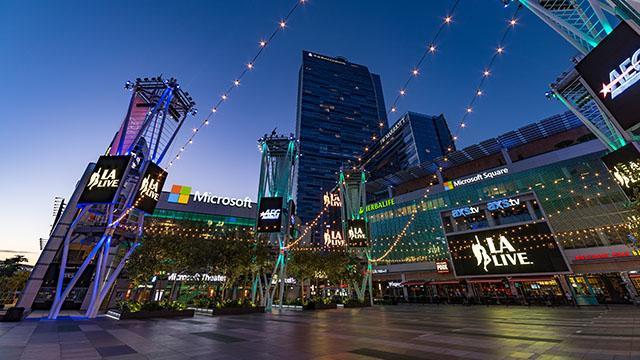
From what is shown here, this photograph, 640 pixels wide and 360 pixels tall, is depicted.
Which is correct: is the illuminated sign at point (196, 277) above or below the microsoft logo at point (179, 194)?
below

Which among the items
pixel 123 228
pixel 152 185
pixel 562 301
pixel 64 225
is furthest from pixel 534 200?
pixel 64 225

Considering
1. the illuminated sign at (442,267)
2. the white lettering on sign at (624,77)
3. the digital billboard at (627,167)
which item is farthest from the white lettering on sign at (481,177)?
the white lettering on sign at (624,77)

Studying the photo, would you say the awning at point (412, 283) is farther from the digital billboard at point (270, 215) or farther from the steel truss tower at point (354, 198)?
the digital billboard at point (270, 215)

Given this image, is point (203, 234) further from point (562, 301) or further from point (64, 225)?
point (562, 301)

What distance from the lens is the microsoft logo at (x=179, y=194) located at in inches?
1934

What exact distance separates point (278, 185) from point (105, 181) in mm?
14580

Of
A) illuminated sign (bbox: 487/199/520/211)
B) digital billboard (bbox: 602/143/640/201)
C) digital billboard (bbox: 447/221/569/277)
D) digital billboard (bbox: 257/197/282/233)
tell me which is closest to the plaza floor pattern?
digital billboard (bbox: 602/143/640/201)

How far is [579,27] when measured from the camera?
11.0 meters

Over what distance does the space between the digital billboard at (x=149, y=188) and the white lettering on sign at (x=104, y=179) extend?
1.90 meters

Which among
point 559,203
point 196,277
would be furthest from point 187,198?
point 559,203

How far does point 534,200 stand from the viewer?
35062 millimetres

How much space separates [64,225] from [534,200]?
2189 inches

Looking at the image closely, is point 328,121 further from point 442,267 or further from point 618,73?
point 618,73

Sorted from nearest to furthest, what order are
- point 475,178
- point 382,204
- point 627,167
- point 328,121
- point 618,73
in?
point 618,73
point 627,167
point 475,178
point 382,204
point 328,121
